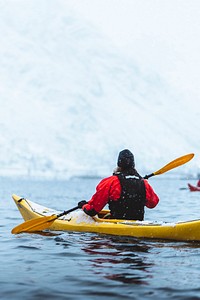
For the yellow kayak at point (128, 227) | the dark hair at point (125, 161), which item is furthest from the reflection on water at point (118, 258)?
the dark hair at point (125, 161)

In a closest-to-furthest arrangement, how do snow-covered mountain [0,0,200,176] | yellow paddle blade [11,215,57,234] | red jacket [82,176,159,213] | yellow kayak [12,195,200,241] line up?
yellow kayak [12,195,200,241] → red jacket [82,176,159,213] → yellow paddle blade [11,215,57,234] → snow-covered mountain [0,0,200,176]

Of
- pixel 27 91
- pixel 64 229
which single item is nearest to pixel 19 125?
pixel 27 91

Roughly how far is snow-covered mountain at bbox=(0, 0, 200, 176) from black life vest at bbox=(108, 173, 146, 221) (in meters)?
105

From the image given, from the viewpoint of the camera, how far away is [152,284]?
5.46 m

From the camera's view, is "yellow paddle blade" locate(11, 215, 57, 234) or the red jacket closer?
the red jacket

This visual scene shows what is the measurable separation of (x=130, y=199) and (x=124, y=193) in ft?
0.49

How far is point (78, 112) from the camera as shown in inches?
5290

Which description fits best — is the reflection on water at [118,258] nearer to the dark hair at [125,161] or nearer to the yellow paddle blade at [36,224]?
the yellow paddle blade at [36,224]

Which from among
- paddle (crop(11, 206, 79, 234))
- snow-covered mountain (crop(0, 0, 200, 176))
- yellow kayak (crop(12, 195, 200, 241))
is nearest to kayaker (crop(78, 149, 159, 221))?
yellow kayak (crop(12, 195, 200, 241))

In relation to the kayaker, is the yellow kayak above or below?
below

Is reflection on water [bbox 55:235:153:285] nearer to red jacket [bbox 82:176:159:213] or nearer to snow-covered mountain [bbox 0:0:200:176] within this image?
red jacket [bbox 82:176:159:213]

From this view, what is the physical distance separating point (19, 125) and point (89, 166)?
18949 mm

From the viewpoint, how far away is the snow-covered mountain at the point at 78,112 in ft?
398

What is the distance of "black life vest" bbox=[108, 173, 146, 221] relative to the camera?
8484 mm
